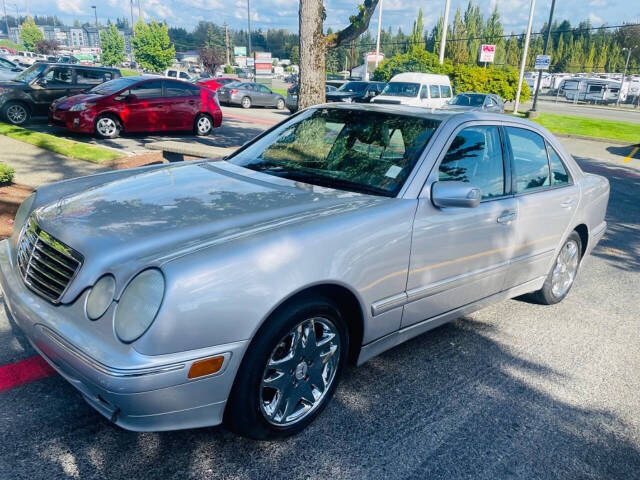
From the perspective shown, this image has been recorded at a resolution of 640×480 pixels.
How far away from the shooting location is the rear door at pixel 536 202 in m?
3.92

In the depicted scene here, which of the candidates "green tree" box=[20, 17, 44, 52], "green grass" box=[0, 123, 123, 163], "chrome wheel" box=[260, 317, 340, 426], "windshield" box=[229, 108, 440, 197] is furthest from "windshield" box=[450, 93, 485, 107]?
"green tree" box=[20, 17, 44, 52]

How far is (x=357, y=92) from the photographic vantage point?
2331 centimetres

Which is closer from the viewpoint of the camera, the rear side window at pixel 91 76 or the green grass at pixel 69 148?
the green grass at pixel 69 148

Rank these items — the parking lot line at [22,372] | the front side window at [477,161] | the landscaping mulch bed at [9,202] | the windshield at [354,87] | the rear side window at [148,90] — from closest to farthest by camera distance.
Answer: the parking lot line at [22,372]
the front side window at [477,161]
the landscaping mulch bed at [9,202]
the rear side window at [148,90]
the windshield at [354,87]

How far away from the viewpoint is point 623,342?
420 centimetres

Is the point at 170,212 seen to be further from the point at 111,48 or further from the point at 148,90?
the point at 111,48

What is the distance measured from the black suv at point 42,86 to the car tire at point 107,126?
2625 millimetres

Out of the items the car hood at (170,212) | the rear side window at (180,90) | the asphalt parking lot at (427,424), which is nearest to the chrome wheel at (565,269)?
the asphalt parking lot at (427,424)

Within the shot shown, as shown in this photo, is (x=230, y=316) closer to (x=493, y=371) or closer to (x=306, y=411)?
(x=306, y=411)

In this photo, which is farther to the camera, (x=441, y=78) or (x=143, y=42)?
(x=143, y=42)

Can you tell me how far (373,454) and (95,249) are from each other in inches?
65.8

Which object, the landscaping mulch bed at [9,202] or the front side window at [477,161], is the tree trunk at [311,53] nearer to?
the landscaping mulch bed at [9,202]

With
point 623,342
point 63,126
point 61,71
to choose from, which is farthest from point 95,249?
point 61,71

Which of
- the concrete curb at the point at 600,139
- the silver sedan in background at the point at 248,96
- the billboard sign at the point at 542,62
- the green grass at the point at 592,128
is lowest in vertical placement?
the green grass at the point at 592,128
